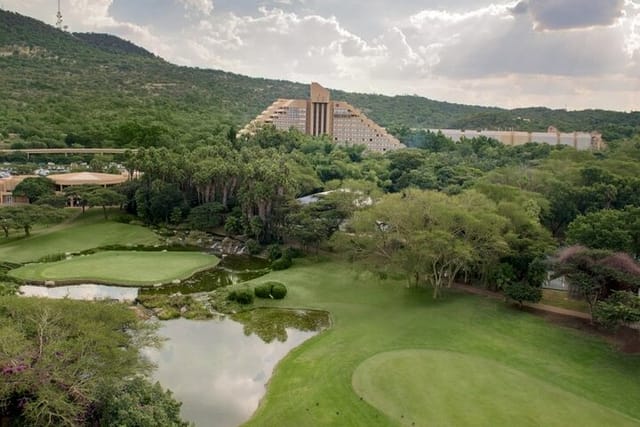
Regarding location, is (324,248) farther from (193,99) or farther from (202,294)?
(193,99)

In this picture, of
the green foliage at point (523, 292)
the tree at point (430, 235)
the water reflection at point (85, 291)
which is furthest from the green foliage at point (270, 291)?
the green foliage at point (523, 292)

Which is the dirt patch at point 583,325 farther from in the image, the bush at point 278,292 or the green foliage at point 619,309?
the bush at point 278,292

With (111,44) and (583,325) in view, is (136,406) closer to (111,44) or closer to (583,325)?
(583,325)

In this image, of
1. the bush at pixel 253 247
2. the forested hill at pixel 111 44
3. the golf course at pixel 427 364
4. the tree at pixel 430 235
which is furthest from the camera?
the forested hill at pixel 111 44

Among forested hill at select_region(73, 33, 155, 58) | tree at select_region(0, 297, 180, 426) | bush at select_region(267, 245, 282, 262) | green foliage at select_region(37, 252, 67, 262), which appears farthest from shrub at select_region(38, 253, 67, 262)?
forested hill at select_region(73, 33, 155, 58)

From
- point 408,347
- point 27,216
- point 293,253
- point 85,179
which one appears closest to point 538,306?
point 408,347
